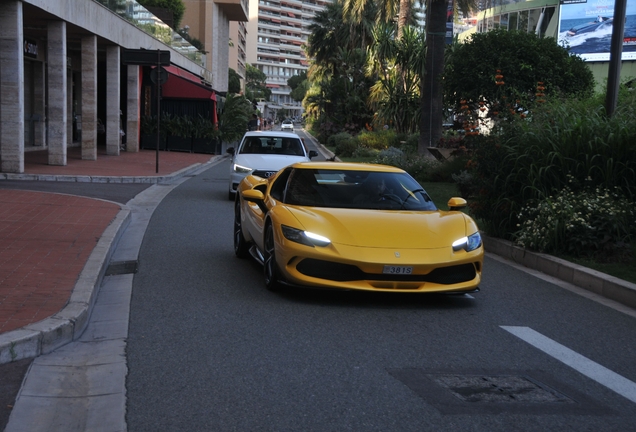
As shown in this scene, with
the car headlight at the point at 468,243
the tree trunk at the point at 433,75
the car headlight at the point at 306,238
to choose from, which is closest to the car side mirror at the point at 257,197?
the car headlight at the point at 306,238

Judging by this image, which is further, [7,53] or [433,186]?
[433,186]

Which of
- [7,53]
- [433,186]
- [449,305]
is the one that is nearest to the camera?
[449,305]

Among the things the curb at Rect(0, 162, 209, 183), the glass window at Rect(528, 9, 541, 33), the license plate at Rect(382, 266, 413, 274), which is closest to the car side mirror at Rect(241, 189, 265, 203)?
the license plate at Rect(382, 266, 413, 274)

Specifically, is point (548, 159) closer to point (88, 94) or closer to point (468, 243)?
point (468, 243)

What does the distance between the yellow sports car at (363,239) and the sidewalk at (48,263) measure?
1.83 metres

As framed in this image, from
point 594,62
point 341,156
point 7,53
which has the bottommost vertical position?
point 341,156

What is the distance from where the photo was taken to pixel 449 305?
7.70m

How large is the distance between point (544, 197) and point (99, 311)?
643 cm

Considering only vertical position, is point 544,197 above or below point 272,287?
above

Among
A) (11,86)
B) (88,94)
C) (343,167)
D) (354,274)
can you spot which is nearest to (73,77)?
(88,94)

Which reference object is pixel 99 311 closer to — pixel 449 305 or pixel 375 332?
pixel 375 332

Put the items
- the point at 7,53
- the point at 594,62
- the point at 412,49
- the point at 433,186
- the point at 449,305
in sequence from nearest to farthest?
the point at 449,305
the point at 7,53
the point at 433,186
the point at 412,49
the point at 594,62

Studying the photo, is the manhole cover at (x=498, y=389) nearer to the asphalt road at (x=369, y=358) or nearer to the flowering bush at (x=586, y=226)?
the asphalt road at (x=369, y=358)

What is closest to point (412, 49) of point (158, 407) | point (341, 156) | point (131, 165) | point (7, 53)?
point (341, 156)
